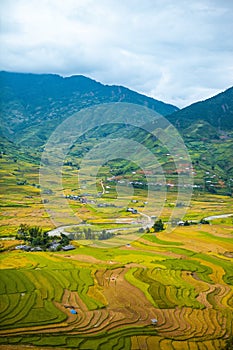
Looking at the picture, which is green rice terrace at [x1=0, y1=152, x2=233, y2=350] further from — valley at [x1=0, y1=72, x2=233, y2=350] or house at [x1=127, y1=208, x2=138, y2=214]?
house at [x1=127, y1=208, x2=138, y2=214]

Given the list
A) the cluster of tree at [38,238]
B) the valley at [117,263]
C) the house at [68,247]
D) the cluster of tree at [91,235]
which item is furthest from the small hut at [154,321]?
the cluster of tree at [91,235]

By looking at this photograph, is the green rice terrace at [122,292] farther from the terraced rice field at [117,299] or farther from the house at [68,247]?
the house at [68,247]

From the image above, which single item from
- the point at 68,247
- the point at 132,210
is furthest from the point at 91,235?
the point at 132,210

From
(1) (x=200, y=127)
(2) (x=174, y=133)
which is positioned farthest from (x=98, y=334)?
(1) (x=200, y=127)

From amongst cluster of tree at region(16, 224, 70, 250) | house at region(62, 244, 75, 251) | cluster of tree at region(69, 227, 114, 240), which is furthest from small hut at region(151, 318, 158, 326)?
cluster of tree at region(69, 227, 114, 240)

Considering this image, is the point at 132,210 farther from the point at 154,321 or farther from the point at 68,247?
the point at 154,321

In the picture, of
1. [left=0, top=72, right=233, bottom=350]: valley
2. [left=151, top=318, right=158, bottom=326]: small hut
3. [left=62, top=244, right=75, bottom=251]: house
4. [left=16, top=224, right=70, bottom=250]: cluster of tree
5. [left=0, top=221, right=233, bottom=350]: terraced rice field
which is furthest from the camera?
[left=16, top=224, right=70, bottom=250]: cluster of tree

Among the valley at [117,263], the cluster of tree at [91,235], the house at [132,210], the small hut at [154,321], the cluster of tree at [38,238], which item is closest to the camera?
the valley at [117,263]
